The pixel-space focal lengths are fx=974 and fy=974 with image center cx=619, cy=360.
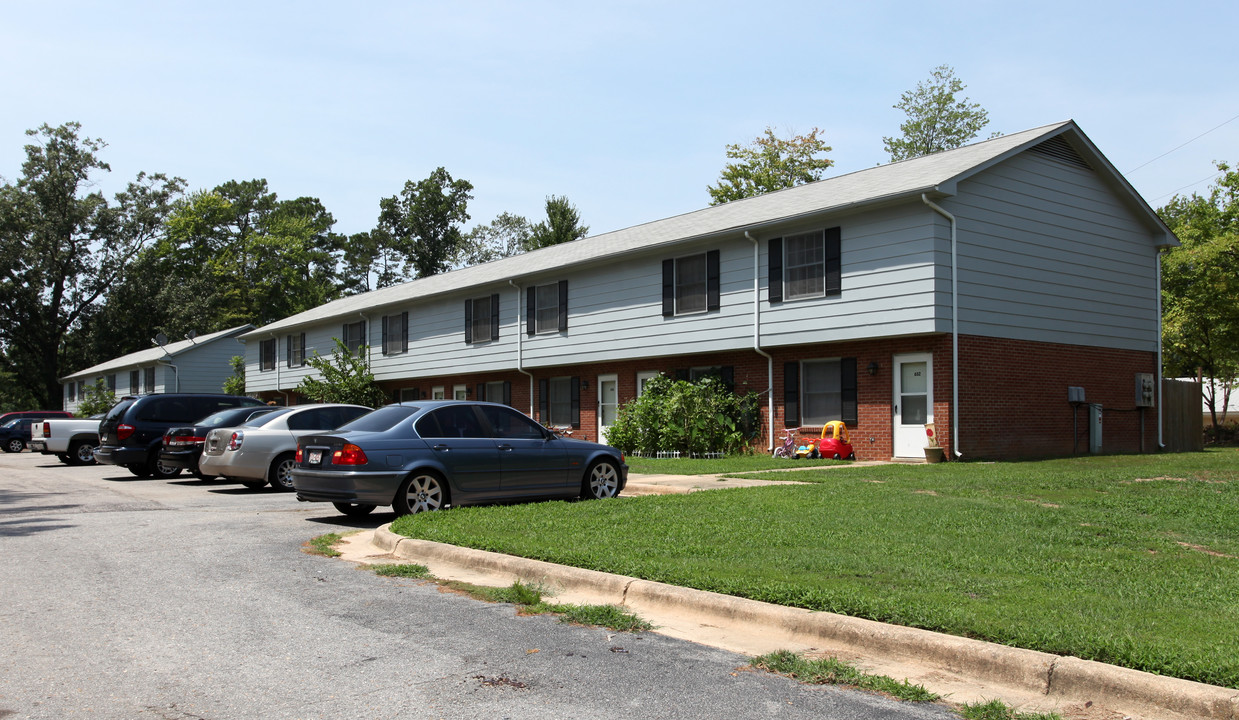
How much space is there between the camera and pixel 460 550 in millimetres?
8578

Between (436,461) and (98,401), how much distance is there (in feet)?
181

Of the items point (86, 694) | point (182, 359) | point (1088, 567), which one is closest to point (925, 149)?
point (182, 359)

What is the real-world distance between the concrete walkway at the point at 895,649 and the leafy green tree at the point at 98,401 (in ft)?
183

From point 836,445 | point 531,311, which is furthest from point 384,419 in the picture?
point 531,311

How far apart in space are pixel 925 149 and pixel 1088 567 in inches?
1911

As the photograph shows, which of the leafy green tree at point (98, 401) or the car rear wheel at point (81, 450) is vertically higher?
the leafy green tree at point (98, 401)

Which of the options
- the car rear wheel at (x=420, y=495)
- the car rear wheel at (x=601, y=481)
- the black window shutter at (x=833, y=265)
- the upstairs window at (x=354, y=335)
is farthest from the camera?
the upstairs window at (x=354, y=335)

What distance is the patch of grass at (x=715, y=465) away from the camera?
17.0 metres

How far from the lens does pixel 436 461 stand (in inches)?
453

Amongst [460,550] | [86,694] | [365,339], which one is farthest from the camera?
[365,339]

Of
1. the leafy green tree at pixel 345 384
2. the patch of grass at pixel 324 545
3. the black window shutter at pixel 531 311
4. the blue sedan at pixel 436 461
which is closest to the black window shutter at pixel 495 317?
the black window shutter at pixel 531 311

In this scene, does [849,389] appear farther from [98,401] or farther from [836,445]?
[98,401]

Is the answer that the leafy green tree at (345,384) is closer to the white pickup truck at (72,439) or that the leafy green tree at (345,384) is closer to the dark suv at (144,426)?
the white pickup truck at (72,439)

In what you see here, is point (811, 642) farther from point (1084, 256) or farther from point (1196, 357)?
point (1196, 357)
